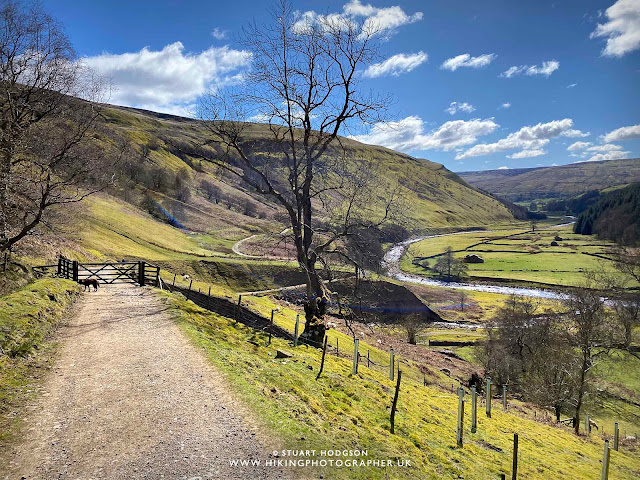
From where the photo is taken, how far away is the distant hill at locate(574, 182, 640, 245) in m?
149

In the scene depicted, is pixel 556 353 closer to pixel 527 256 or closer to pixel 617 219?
pixel 527 256

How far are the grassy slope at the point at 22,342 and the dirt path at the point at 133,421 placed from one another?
0.40m

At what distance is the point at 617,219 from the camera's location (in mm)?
163875

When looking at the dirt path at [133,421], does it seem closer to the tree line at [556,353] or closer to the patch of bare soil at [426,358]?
the tree line at [556,353]

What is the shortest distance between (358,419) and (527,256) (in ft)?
459

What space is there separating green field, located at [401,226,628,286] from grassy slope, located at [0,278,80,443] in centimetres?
7812

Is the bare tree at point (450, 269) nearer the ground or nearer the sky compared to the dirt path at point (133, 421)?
nearer the ground

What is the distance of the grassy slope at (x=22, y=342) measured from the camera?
335 inches

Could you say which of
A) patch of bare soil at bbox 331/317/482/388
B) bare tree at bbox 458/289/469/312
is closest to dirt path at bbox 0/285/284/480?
patch of bare soil at bbox 331/317/482/388

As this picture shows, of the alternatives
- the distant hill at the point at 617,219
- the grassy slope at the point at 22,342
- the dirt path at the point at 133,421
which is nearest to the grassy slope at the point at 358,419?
the dirt path at the point at 133,421

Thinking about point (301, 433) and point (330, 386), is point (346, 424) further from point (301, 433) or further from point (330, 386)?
point (330, 386)

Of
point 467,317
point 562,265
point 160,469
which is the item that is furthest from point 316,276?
point 562,265

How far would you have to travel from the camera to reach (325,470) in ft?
24.6

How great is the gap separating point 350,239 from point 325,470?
1279 centimetres
